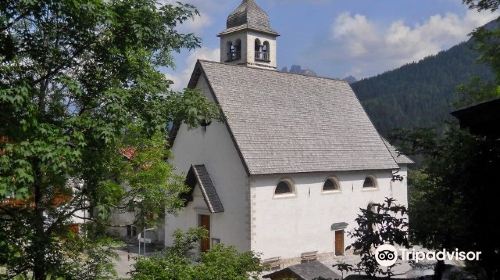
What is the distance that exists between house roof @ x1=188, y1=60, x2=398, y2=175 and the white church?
0.21 ft

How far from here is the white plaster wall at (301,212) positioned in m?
22.8

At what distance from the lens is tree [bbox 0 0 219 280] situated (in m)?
6.86

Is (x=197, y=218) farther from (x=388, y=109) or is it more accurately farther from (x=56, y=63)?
(x=388, y=109)

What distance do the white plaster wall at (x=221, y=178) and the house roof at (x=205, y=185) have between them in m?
0.22

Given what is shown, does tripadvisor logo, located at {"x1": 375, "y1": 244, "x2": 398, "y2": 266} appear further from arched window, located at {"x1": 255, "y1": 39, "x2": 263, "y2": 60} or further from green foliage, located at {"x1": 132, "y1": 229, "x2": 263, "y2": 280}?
arched window, located at {"x1": 255, "y1": 39, "x2": 263, "y2": 60}

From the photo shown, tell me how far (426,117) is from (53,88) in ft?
346

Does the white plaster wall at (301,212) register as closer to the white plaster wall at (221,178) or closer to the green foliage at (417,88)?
the white plaster wall at (221,178)

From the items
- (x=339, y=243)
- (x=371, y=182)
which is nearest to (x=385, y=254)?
(x=339, y=243)

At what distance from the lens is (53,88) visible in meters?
9.47

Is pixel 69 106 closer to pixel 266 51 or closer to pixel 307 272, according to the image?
pixel 307 272

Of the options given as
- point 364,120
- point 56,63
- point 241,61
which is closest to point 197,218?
point 364,120

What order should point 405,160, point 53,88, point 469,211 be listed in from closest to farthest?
point 469,211, point 53,88, point 405,160

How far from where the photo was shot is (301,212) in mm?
24359

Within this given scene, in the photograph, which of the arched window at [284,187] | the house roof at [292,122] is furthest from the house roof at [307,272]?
the arched window at [284,187]
